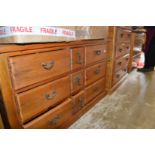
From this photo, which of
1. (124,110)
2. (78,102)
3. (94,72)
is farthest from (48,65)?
(124,110)

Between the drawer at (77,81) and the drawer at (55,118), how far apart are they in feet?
0.38

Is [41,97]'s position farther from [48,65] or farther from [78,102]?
[78,102]

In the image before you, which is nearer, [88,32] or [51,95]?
[51,95]

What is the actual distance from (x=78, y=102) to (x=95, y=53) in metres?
0.49

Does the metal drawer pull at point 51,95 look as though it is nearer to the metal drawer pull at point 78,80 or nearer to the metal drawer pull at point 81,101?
the metal drawer pull at point 78,80

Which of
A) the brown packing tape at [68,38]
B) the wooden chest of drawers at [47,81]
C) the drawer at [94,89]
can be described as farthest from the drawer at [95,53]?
the drawer at [94,89]

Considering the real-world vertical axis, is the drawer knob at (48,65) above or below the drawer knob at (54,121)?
above

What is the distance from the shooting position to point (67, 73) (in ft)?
3.40

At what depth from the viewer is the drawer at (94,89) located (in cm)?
137

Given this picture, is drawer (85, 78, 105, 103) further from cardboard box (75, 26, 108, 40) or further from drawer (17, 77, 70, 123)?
cardboard box (75, 26, 108, 40)

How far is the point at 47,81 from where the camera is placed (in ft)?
2.90
